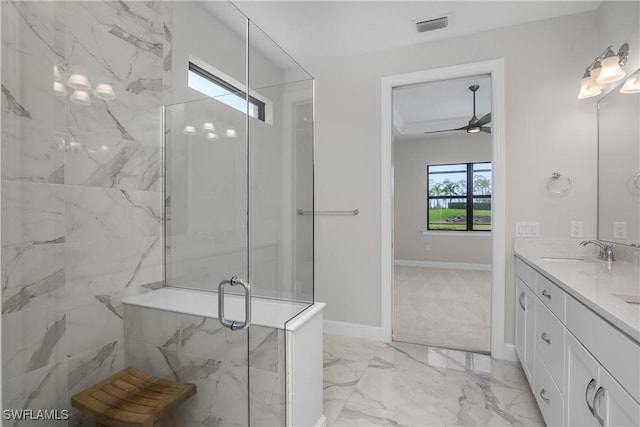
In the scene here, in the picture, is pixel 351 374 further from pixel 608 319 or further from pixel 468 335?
pixel 608 319

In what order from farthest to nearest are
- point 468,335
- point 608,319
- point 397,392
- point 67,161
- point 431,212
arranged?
point 431,212 < point 468,335 < point 397,392 < point 67,161 < point 608,319

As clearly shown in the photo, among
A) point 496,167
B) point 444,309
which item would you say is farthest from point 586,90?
point 444,309

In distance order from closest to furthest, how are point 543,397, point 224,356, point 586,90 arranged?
1. point 224,356
2. point 543,397
3. point 586,90

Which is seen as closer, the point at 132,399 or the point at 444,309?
the point at 132,399

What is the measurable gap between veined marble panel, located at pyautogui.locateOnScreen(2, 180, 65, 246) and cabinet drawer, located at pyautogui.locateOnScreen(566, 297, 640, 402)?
1744mm

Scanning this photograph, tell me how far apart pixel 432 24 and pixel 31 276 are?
279 centimetres

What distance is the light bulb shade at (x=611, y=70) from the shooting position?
1.87 m

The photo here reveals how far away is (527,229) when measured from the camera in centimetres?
242

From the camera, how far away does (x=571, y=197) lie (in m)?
2.34

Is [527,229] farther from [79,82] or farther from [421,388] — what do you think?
[79,82]

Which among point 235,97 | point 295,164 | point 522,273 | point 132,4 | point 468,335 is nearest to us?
point 235,97

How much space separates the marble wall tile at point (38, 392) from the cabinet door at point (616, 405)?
67.7 inches

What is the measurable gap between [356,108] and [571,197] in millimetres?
1826

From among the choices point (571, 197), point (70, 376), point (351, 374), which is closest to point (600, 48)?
point (571, 197)
